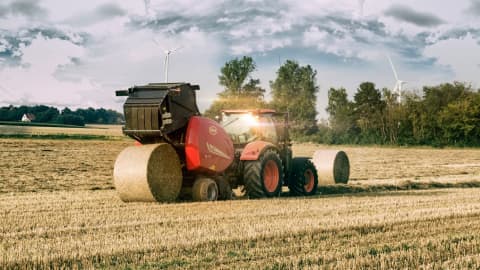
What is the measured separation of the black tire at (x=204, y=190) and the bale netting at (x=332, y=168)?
8208 mm

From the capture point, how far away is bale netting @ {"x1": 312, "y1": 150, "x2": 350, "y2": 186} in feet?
67.6

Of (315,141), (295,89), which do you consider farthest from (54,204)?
(295,89)

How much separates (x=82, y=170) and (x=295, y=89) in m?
69.4

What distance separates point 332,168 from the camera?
20.5m

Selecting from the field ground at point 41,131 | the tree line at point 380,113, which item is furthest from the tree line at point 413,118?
the field ground at point 41,131

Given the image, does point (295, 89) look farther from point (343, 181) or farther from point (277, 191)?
point (277, 191)

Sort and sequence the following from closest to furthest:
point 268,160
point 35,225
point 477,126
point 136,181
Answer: point 35,225, point 136,181, point 268,160, point 477,126

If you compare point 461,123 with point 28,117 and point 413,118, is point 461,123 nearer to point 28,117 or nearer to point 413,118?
point 413,118

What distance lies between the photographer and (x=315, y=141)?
63781 mm

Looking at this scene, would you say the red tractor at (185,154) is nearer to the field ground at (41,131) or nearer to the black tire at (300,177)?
the black tire at (300,177)

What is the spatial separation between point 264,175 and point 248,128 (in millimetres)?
1420

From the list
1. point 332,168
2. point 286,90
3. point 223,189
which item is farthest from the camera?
point 286,90

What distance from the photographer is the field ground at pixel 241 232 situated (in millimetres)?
7168

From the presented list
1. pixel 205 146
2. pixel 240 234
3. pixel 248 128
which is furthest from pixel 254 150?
pixel 240 234
